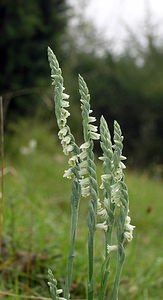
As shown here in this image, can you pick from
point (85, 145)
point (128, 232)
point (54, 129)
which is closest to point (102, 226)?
point (128, 232)

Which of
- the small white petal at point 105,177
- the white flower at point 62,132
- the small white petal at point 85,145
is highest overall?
the white flower at point 62,132

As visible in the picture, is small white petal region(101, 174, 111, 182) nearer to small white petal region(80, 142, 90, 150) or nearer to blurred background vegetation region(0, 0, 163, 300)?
small white petal region(80, 142, 90, 150)

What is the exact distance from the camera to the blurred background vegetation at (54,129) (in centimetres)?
266

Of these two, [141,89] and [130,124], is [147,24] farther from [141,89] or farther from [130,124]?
[130,124]

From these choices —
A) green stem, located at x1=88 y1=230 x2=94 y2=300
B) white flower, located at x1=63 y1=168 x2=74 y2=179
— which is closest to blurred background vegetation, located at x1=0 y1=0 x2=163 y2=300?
green stem, located at x1=88 y1=230 x2=94 y2=300

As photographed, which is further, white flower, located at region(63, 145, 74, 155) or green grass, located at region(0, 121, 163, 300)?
green grass, located at region(0, 121, 163, 300)

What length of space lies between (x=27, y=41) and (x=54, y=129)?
4711mm

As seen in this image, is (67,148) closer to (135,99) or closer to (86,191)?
(86,191)

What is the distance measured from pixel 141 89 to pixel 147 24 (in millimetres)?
2385

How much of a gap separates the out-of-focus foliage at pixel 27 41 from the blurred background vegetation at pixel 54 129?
0.02m

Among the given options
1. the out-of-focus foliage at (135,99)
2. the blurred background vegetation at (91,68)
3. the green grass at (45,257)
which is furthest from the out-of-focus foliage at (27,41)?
the out-of-focus foliage at (135,99)

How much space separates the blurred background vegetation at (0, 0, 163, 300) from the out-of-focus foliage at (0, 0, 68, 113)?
0.02 metres

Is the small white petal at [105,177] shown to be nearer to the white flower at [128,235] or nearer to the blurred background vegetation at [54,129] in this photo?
the white flower at [128,235]

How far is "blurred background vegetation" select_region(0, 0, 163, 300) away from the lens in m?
2.66
